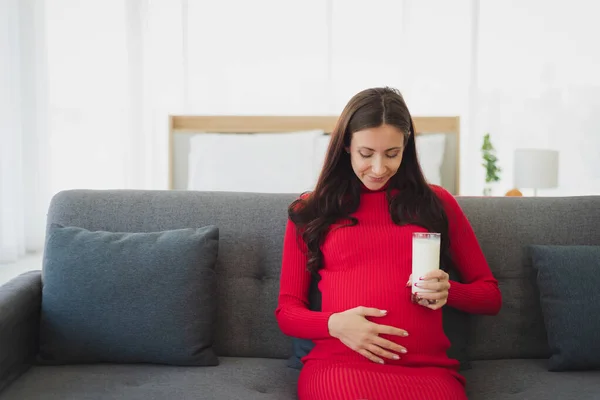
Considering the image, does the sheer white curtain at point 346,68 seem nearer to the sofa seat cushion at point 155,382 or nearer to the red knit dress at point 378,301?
the sofa seat cushion at point 155,382

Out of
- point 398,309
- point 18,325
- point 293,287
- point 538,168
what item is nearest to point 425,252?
point 398,309

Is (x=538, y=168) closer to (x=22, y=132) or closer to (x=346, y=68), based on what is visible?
(x=346, y=68)

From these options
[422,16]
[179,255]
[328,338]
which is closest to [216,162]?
[422,16]

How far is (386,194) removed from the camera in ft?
5.96

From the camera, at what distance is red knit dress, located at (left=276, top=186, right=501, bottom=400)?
1.48m

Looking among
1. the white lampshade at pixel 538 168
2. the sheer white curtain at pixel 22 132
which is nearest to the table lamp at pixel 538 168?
the white lampshade at pixel 538 168

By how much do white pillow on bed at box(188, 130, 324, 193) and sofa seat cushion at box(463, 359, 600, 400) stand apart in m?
2.39

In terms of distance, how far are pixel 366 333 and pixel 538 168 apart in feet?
10.3

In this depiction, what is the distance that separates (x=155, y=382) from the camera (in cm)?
168

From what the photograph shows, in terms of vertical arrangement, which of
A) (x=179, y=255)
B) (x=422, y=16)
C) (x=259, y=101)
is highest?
(x=422, y=16)

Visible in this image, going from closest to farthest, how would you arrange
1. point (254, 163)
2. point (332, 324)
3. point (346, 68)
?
point (332, 324)
point (254, 163)
point (346, 68)

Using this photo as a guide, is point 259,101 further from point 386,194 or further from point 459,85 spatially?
point 386,194

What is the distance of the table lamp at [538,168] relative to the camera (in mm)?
4262

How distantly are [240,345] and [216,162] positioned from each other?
2.38 m
